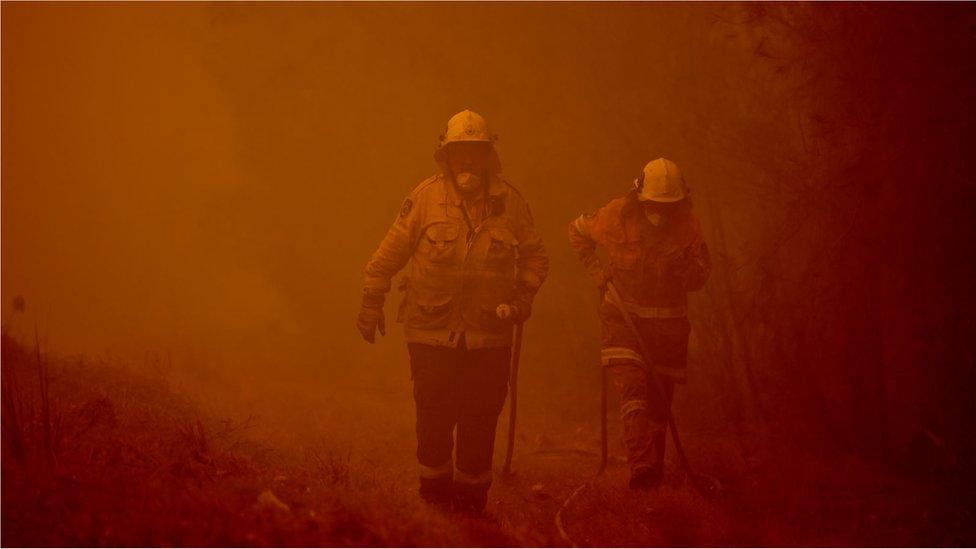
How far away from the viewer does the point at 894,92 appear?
6227 mm

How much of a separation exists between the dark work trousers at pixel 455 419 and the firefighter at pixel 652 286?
1233mm

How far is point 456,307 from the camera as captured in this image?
5125 millimetres

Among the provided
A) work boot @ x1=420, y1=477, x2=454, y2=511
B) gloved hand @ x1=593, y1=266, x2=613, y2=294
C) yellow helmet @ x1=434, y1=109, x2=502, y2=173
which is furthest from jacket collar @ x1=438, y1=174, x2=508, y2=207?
work boot @ x1=420, y1=477, x2=454, y2=511

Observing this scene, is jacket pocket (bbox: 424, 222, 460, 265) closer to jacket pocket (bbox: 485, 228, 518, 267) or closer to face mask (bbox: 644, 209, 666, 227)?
jacket pocket (bbox: 485, 228, 518, 267)

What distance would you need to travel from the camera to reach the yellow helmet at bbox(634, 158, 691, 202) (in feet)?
19.2

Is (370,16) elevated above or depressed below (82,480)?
above

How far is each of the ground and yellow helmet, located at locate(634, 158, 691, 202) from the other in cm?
218

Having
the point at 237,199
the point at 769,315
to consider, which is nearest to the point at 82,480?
the point at 769,315

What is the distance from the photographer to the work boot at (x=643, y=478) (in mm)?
5777

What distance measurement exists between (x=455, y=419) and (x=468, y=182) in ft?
5.15

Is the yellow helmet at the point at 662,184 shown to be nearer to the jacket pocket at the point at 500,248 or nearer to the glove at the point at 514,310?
the jacket pocket at the point at 500,248

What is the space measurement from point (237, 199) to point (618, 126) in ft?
49.9

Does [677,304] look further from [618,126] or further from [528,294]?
[618,126]

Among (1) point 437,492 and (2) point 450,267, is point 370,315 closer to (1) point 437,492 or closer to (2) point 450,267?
(2) point 450,267
